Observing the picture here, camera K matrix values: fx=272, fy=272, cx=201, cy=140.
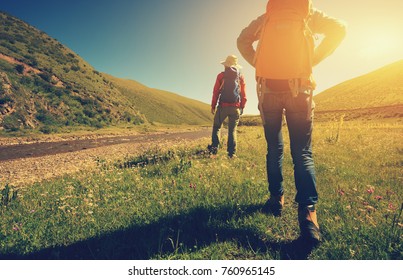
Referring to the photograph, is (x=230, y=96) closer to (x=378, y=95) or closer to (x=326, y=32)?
(x=326, y=32)

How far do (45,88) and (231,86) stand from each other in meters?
32.2

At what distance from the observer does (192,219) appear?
11.7 ft

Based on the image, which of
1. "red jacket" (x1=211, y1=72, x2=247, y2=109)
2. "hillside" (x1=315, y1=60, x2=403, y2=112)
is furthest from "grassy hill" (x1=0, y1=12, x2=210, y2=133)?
"hillside" (x1=315, y1=60, x2=403, y2=112)

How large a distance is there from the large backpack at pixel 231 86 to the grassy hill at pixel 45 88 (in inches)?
843

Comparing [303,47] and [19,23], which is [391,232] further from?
[19,23]

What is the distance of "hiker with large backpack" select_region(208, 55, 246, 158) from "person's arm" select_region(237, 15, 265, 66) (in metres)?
4.49

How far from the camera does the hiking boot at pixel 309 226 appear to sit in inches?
112

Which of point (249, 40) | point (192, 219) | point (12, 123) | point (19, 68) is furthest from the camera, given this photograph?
point (19, 68)

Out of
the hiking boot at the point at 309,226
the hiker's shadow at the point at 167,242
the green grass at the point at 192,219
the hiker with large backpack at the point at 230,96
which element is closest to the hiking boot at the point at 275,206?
the green grass at the point at 192,219

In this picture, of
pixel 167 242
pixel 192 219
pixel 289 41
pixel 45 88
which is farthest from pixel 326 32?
pixel 45 88

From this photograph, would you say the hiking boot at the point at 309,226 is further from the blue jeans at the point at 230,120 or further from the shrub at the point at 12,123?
the shrub at the point at 12,123

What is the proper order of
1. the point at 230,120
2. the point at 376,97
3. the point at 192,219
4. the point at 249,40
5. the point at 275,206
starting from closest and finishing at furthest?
1. the point at 192,219
2. the point at 275,206
3. the point at 249,40
4. the point at 230,120
5. the point at 376,97

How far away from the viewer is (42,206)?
4.29 m

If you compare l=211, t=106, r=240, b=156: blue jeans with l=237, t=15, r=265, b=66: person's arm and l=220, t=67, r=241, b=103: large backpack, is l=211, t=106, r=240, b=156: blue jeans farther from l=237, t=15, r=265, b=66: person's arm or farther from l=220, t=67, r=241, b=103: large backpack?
l=237, t=15, r=265, b=66: person's arm
